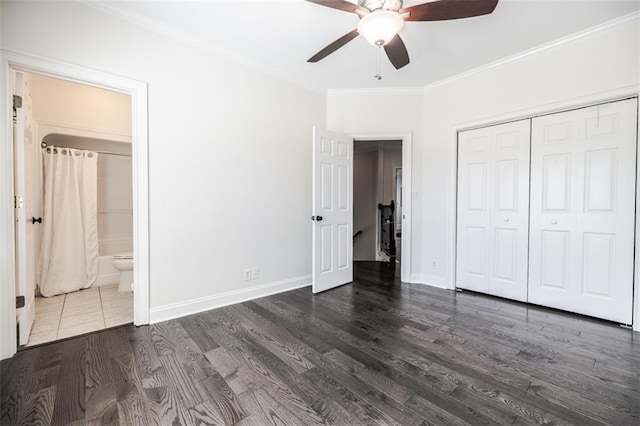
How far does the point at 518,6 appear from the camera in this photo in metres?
2.14

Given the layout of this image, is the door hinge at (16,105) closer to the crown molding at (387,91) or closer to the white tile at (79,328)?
the white tile at (79,328)

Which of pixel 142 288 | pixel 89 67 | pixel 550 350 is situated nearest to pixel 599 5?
pixel 550 350

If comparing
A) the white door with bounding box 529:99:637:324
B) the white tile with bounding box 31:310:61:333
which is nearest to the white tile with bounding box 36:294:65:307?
the white tile with bounding box 31:310:61:333

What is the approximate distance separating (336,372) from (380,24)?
87.5 inches

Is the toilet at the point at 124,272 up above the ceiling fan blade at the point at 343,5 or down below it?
below

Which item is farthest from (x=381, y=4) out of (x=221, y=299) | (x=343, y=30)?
(x=221, y=299)

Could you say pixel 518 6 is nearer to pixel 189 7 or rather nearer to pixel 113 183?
pixel 189 7

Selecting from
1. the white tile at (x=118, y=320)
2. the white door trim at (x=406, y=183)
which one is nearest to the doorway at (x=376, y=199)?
the white door trim at (x=406, y=183)

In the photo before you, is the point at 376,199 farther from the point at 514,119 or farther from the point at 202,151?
the point at 202,151

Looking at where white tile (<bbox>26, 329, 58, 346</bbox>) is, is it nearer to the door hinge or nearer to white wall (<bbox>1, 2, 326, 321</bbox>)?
white wall (<bbox>1, 2, 326, 321</bbox>)

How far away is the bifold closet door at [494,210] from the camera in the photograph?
2.96 m

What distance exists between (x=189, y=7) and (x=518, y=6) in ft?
8.61

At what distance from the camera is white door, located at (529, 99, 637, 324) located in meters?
2.38

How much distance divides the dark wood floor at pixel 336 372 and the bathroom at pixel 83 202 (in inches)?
32.4
